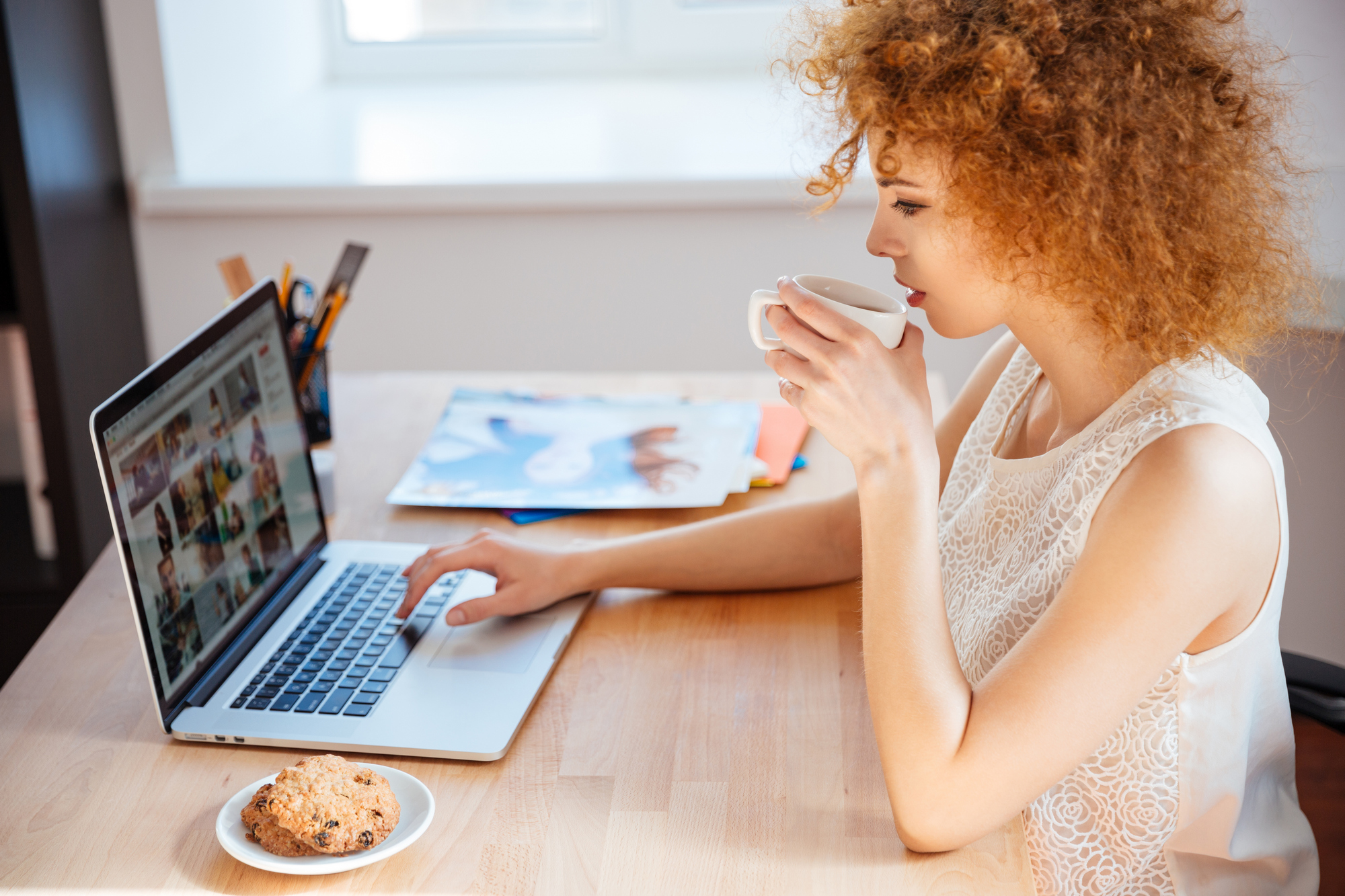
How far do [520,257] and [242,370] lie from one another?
43.1 inches

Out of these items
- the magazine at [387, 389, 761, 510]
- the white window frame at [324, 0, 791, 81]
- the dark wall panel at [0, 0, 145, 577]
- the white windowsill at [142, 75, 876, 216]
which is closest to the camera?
the magazine at [387, 389, 761, 510]

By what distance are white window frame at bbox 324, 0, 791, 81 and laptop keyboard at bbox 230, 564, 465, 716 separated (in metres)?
1.57

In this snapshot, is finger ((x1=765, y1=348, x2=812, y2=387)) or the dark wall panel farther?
the dark wall panel

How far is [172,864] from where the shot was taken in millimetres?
704

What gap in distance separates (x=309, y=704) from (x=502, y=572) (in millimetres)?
202

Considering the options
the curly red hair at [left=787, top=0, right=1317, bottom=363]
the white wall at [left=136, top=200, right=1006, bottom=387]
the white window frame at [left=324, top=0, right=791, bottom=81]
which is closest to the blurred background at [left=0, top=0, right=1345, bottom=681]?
the white wall at [left=136, top=200, right=1006, bottom=387]

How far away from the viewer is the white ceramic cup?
0.82 meters

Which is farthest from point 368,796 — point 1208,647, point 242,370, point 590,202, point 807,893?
point 590,202

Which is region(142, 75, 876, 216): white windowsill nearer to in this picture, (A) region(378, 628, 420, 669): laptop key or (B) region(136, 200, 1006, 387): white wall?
(B) region(136, 200, 1006, 387): white wall

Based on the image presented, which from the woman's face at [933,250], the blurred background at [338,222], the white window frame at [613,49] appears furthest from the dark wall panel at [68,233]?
the woman's face at [933,250]

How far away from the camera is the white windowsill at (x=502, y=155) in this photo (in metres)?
1.93

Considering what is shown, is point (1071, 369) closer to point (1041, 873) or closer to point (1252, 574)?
point (1252, 574)

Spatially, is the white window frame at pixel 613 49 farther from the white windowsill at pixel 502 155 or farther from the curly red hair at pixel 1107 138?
the curly red hair at pixel 1107 138

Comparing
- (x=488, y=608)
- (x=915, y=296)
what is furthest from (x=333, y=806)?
(x=915, y=296)
